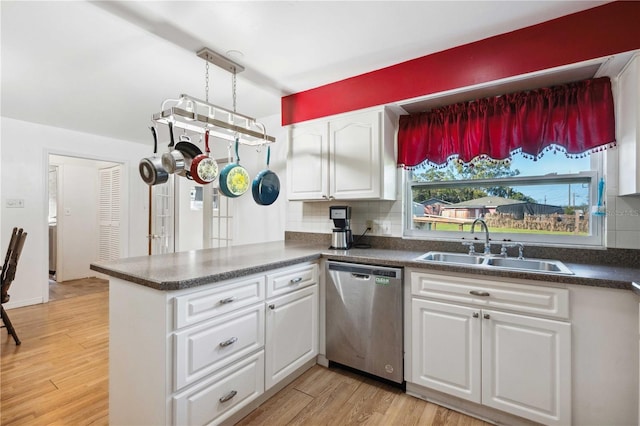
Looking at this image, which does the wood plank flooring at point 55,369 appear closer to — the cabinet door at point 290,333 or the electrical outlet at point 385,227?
the cabinet door at point 290,333

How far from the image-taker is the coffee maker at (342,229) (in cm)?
256

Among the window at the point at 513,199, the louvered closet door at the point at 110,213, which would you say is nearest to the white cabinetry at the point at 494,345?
the window at the point at 513,199

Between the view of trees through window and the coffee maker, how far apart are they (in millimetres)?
582

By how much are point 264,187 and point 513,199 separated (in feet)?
6.16

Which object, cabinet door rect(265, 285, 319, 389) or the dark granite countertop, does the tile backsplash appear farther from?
cabinet door rect(265, 285, 319, 389)

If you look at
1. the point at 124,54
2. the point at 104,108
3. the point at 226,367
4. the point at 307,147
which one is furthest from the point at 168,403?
the point at 104,108

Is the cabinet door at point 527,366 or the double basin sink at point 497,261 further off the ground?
the double basin sink at point 497,261

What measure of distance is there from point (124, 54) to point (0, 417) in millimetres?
2403

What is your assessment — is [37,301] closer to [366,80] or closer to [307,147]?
[307,147]

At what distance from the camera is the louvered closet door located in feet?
16.4

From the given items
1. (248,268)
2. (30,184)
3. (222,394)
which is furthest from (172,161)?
(30,184)

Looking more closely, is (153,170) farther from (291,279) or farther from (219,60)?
(291,279)

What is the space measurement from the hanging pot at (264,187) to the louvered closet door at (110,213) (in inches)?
149

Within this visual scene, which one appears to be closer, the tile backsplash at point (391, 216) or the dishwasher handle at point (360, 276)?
A: the tile backsplash at point (391, 216)
